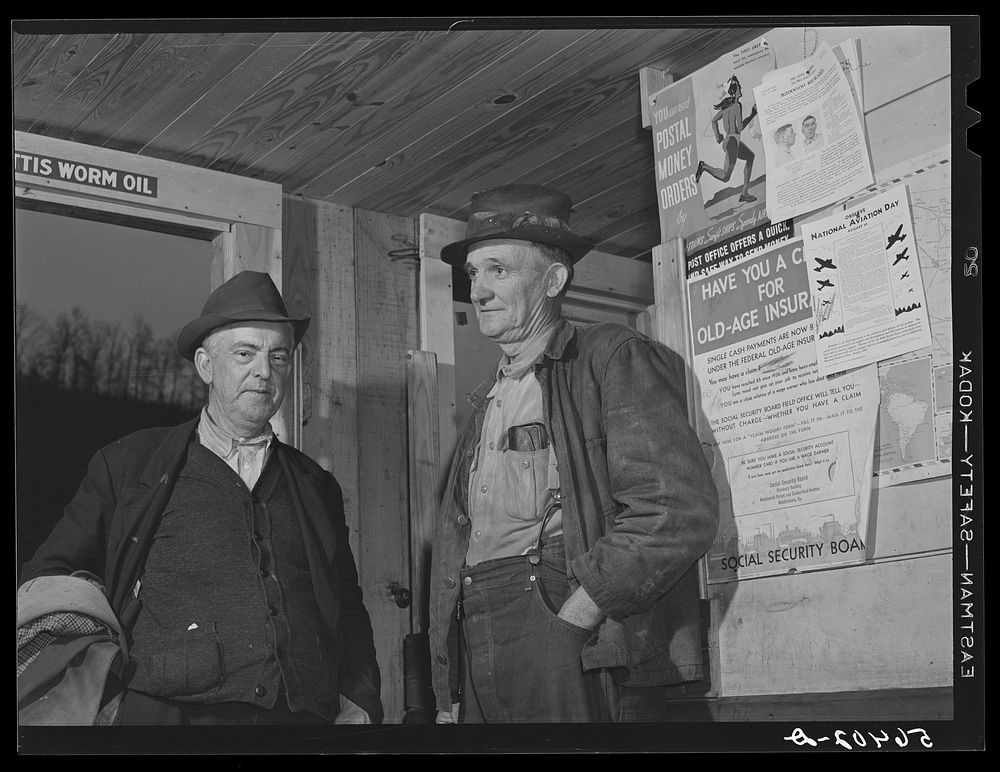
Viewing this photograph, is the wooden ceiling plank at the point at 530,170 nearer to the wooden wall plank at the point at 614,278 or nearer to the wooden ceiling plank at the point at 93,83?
the wooden wall plank at the point at 614,278

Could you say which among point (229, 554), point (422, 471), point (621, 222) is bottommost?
point (229, 554)

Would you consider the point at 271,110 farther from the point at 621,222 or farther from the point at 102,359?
the point at 621,222

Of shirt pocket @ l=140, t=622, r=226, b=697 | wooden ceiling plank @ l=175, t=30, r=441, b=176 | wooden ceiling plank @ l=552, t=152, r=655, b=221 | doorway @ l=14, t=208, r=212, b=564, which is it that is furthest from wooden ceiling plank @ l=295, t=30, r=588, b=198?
shirt pocket @ l=140, t=622, r=226, b=697

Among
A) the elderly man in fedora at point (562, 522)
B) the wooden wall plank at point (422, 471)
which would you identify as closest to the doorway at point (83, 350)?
the wooden wall plank at point (422, 471)

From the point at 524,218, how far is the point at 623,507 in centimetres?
96

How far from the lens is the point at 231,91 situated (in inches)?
178

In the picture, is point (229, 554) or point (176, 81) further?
point (176, 81)

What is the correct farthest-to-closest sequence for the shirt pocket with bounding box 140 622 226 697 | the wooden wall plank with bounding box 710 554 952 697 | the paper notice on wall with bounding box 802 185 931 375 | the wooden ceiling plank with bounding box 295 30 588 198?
the wooden ceiling plank with bounding box 295 30 588 198 → the shirt pocket with bounding box 140 622 226 697 → the paper notice on wall with bounding box 802 185 931 375 → the wooden wall plank with bounding box 710 554 952 697

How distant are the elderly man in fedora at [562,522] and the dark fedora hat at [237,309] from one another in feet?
2.03

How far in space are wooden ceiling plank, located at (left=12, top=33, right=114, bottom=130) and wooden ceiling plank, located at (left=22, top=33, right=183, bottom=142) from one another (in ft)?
0.05

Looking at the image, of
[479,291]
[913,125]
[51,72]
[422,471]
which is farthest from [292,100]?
[913,125]

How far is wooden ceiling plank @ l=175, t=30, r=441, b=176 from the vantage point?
441 centimetres

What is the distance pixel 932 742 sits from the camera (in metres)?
4.11

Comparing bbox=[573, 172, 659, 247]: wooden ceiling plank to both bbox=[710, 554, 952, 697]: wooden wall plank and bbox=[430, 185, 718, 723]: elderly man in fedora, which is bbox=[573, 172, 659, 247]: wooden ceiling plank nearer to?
bbox=[430, 185, 718, 723]: elderly man in fedora
